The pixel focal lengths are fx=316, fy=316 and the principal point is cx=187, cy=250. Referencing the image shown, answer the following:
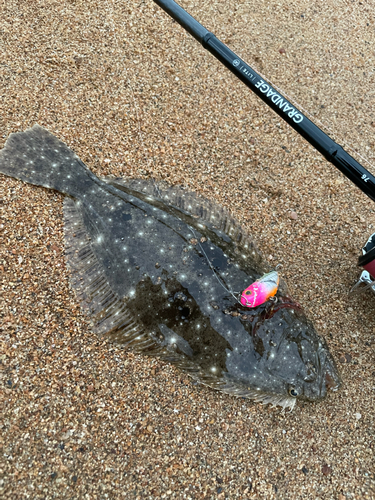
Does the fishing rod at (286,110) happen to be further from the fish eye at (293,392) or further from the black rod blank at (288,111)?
the fish eye at (293,392)

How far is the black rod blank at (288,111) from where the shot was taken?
1.92 m

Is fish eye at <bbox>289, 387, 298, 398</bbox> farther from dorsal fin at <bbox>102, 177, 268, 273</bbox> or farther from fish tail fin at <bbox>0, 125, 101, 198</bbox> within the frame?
fish tail fin at <bbox>0, 125, 101, 198</bbox>

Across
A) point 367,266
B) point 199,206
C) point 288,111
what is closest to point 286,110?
point 288,111

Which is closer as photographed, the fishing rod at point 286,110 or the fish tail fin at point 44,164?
the fishing rod at point 286,110

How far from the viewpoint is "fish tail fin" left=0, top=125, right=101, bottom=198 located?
2770mm

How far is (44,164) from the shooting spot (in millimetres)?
2830

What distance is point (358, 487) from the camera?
238 cm

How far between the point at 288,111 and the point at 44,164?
6.87ft

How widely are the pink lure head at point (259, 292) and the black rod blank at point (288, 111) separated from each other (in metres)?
0.87

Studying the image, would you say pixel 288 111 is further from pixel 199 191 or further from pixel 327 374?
pixel 327 374

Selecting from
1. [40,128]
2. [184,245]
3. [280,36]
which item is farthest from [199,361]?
[280,36]

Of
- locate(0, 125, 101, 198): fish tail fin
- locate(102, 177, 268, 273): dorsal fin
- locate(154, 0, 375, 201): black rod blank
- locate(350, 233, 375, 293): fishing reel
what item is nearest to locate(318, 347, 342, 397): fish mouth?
locate(350, 233, 375, 293): fishing reel

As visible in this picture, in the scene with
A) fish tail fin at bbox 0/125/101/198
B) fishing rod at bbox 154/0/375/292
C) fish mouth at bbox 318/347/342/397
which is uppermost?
→ fishing rod at bbox 154/0/375/292

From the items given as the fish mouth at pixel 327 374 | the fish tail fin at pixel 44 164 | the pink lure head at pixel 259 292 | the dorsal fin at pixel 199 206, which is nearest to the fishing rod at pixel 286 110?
the pink lure head at pixel 259 292
